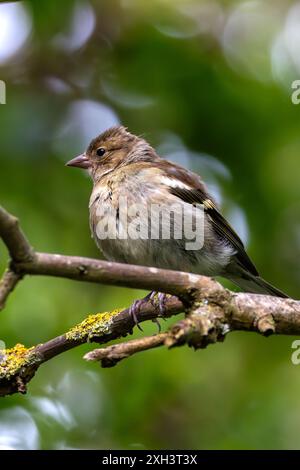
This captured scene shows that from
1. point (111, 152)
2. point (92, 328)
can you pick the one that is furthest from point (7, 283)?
point (111, 152)

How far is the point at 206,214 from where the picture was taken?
19.5 feet

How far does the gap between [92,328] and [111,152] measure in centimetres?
261

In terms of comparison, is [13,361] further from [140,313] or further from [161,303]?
[161,303]

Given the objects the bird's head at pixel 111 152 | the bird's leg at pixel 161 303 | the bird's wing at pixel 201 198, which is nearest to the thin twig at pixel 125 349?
the bird's leg at pixel 161 303

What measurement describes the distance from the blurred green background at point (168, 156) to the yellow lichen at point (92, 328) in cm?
81

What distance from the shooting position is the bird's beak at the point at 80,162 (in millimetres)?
6340

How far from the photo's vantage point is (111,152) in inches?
259

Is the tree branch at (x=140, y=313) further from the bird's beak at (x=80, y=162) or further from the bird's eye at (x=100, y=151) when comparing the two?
the bird's eye at (x=100, y=151)

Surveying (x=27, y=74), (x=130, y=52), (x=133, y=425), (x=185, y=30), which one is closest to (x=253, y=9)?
(x=185, y=30)

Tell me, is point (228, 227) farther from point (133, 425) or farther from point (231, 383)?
point (133, 425)

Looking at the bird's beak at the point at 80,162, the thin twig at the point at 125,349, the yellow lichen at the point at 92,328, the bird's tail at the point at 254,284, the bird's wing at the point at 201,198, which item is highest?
the bird's beak at the point at 80,162

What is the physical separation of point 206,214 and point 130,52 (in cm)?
156

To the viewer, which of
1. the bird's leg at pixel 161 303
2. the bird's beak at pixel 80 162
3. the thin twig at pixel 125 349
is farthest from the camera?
the bird's beak at pixel 80 162

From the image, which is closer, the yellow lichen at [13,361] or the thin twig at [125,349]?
the thin twig at [125,349]
